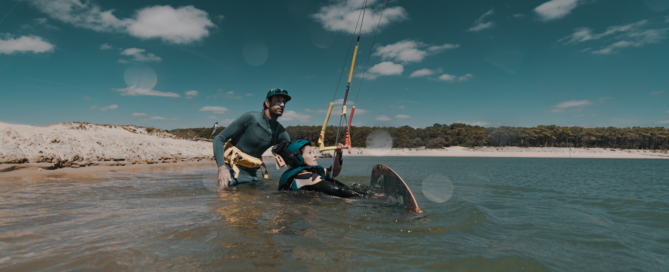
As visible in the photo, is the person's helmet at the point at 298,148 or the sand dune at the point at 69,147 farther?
the sand dune at the point at 69,147

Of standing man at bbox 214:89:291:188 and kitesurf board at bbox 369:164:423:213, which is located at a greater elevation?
standing man at bbox 214:89:291:188

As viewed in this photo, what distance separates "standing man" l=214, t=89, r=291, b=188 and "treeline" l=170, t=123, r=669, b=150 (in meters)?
68.1

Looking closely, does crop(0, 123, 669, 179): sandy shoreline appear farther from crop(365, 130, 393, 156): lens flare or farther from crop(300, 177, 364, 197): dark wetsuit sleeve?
crop(365, 130, 393, 156): lens flare

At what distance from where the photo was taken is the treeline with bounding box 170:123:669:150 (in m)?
78.6

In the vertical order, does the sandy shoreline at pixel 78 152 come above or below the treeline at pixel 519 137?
below

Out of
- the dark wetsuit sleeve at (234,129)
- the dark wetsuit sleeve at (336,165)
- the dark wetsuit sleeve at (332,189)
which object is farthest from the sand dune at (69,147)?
the dark wetsuit sleeve at (332,189)

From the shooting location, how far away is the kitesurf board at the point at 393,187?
441 centimetres

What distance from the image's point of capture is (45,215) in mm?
3648

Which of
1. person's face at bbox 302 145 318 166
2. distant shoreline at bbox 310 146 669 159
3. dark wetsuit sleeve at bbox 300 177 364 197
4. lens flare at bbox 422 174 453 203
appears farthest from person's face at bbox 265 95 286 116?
distant shoreline at bbox 310 146 669 159

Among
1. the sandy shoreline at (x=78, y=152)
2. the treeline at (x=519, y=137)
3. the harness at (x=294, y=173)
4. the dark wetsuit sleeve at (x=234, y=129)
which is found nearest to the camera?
the harness at (x=294, y=173)

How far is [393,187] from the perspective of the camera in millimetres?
5246

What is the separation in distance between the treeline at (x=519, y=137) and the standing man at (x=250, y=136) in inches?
2683

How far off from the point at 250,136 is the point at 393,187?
3.39 meters

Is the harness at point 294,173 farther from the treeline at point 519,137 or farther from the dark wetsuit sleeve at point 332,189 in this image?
the treeline at point 519,137
